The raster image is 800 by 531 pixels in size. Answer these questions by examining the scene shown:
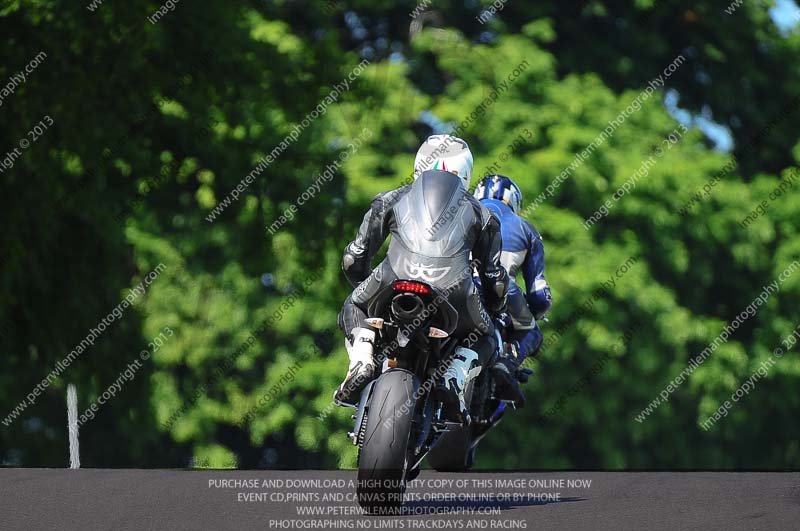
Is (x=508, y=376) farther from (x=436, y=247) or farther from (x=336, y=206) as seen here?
(x=336, y=206)

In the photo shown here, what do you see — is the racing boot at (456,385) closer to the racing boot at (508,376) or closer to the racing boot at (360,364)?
the racing boot at (360,364)

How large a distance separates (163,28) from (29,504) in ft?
37.2

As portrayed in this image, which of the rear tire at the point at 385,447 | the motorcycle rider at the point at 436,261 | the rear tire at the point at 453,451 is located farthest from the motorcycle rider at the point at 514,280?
the rear tire at the point at 385,447

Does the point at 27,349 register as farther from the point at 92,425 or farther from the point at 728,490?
the point at 728,490

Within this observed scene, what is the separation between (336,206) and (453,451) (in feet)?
33.1

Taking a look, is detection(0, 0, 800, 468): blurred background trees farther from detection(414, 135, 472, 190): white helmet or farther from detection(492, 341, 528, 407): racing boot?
detection(414, 135, 472, 190): white helmet

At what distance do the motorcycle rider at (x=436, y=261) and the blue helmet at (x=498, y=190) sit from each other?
255cm

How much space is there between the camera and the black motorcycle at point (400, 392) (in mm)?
8445

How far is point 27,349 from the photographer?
19281 mm

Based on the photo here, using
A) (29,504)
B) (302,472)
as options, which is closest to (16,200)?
(302,472)

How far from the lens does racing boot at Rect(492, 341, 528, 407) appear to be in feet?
38.3

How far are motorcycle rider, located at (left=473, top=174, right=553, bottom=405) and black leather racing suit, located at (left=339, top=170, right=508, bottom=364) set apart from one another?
2.11 meters

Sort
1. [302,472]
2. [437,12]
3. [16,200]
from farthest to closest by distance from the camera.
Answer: [437,12] → [16,200] → [302,472]

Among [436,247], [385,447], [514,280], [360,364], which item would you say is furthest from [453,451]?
[385,447]
